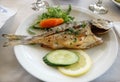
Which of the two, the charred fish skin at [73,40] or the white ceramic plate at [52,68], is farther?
the charred fish skin at [73,40]

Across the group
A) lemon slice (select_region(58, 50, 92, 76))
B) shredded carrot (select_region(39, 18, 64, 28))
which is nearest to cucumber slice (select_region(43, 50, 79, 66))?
lemon slice (select_region(58, 50, 92, 76))

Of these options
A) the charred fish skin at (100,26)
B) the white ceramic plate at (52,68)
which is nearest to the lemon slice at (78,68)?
the white ceramic plate at (52,68)

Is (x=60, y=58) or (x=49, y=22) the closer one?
(x=60, y=58)

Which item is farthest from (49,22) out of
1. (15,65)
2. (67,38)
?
(15,65)

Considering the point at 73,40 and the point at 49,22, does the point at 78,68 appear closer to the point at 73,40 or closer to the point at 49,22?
the point at 73,40

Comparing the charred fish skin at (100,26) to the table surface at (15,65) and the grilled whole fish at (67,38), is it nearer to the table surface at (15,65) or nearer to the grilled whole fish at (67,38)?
the grilled whole fish at (67,38)

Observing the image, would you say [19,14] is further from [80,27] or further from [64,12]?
[80,27]

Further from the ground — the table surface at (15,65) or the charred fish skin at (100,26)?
the charred fish skin at (100,26)
